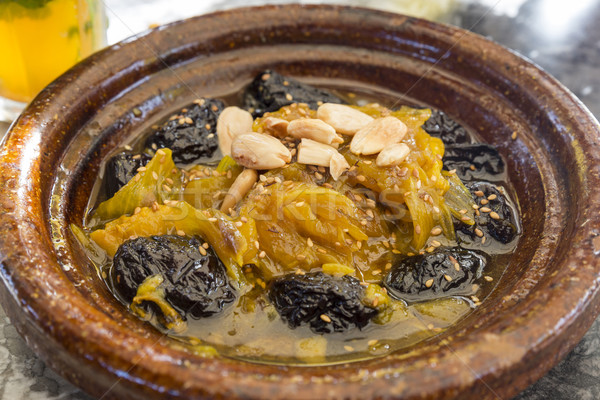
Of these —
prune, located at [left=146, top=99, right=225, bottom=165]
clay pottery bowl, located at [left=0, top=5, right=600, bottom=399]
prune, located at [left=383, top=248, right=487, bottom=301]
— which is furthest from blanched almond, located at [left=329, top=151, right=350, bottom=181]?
clay pottery bowl, located at [left=0, top=5, right=600, bottom=399]

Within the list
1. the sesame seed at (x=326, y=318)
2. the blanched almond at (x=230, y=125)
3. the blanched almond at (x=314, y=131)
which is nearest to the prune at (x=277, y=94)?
the blanched almond at (x=230, y=125)

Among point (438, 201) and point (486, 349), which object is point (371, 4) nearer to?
point (438, 201)

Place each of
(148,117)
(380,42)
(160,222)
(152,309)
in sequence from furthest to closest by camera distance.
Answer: (380,42), (148,117), (160,222), (152,309)

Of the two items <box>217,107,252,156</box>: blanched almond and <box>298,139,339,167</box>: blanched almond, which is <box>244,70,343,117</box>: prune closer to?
<box>217,107,252,156</box>: blanched almond

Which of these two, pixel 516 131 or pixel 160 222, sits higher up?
pixel 516 131

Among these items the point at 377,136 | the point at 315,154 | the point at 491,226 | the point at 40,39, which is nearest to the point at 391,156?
the point at 377,136

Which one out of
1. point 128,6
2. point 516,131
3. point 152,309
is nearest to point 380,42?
point 516,131

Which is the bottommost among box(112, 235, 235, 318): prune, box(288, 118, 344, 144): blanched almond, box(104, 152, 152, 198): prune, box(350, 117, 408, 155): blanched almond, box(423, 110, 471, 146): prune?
box(112, 235, 235, 318): prune
